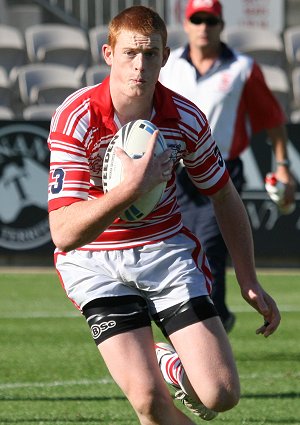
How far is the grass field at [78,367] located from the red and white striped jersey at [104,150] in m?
1.55

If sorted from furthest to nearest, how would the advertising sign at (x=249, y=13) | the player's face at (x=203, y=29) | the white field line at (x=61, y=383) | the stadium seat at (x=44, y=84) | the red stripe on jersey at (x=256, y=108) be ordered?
the advertising sign at (x=249, y=13), the stadium seat at (x=44, y=84), the red stripe on jersey at (x=256, y=108), the player's face at (x=203, y=29), the white field line at (x=61, y=383)

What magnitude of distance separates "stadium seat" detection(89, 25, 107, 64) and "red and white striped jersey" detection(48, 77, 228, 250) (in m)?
→ 12.1

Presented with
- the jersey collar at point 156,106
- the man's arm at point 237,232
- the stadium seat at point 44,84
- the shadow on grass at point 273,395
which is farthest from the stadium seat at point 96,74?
the jersey collar at point 156,106

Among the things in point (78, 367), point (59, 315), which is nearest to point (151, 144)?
point (78, 367)

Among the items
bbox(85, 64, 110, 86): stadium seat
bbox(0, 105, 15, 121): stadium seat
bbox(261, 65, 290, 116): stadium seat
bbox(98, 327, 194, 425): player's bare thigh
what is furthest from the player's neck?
bbox(261, 65, 290, 116): stadium seat

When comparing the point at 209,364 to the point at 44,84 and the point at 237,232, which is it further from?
the point at 44,84

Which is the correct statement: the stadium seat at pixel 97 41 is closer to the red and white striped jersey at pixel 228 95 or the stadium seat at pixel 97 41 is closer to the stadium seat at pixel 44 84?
the stadium seat at pixel 44 84

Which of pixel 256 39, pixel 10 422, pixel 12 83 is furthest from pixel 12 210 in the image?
pixel 10 422

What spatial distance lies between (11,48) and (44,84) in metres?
1.04

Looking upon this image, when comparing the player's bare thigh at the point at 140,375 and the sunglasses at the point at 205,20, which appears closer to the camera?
the player's bare thigh at the point at 140,375

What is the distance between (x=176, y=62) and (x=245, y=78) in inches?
19.6

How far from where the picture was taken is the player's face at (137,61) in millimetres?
4922

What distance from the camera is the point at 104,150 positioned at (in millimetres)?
5055

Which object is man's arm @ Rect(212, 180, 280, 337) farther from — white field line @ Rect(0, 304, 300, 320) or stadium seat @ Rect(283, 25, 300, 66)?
stadium seat @ Rect(283, 25, 300, 66)
